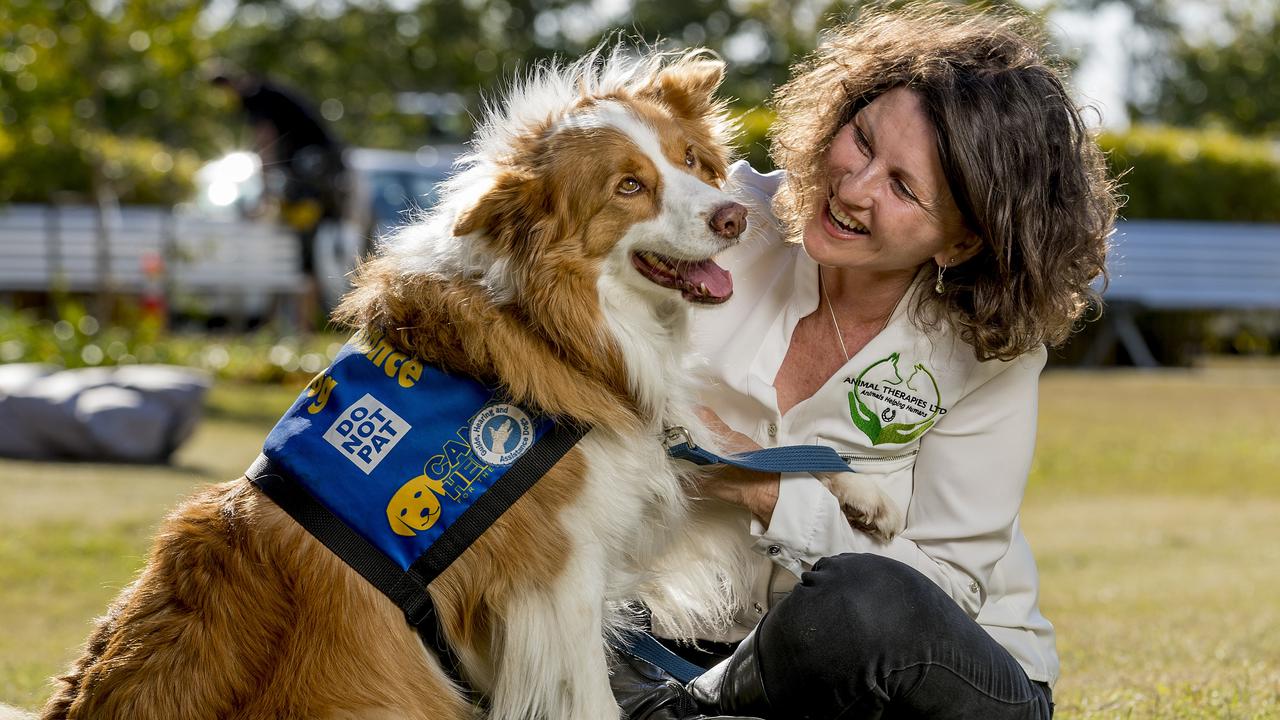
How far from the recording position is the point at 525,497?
2736 millimetres

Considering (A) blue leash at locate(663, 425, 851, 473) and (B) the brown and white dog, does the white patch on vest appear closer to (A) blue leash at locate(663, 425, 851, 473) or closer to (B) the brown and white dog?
(B) the brown and white dog

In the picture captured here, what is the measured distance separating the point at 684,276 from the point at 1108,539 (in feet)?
18.0

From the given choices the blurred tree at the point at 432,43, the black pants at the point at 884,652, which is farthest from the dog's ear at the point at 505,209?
the blurred tree at the point at 432,43

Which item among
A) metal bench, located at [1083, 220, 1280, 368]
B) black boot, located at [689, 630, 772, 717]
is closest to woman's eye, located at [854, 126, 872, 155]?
black boot, located at [689, 630, 772, 717]

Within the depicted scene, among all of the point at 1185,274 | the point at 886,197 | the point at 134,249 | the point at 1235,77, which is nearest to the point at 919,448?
the point at 886,197

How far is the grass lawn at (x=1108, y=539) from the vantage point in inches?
169

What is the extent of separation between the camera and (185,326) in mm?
16016

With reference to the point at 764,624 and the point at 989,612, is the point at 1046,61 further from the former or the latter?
the point at 764,624

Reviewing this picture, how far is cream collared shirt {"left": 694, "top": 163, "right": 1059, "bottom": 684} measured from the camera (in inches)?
118

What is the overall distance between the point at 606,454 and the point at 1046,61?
1534mm

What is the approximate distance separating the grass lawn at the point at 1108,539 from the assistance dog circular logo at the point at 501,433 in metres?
0.75

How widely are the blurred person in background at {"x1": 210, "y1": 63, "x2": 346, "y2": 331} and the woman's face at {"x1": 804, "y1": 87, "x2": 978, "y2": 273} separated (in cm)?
1320

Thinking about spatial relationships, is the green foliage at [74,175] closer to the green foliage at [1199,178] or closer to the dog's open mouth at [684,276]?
the green foliage at [1199,178]

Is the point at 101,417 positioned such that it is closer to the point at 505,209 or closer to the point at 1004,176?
the point at 505,209
